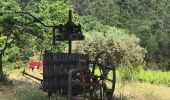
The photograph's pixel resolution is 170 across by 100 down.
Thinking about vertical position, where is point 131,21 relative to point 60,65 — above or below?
above

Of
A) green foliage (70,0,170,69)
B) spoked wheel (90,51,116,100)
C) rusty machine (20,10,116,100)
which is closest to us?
spoked wheel (90,51,116,100)

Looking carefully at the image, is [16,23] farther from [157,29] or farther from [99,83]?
[157,29]

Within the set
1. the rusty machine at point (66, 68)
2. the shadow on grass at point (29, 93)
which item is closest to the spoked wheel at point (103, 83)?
the rusty machine at point (66, 68)

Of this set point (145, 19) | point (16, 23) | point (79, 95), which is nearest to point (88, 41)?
point (16, 23)

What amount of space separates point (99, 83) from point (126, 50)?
68.7 feet

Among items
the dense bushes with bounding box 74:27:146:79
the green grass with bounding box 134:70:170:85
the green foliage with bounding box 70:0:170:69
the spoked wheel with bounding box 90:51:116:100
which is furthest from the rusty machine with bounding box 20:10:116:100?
the green foliage with bounding box 70:0:170:69

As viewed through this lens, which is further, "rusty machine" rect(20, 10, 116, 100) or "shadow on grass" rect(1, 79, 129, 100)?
"shadow on grass" rect(1, 79, 129, 100)

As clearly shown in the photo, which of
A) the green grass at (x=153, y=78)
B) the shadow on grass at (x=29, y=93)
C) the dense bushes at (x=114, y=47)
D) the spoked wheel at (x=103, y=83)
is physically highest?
the dense bushes at (x=114, y=47)

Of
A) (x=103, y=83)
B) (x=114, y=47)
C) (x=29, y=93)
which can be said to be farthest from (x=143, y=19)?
(x=103, y=83)

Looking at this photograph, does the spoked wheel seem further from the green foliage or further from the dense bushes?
the green foliage

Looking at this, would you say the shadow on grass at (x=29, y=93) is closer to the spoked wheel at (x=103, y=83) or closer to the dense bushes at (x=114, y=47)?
the spoked wheel at (x=103, y=83)

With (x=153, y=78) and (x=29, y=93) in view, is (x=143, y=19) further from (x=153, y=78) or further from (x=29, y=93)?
(x=29, y=93)

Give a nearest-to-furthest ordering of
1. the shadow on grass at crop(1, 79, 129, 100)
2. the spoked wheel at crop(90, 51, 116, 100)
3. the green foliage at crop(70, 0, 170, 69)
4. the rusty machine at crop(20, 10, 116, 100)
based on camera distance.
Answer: the spoked wheel at crop(90, 51, 116, 100) < the rusty machine at crop(20, 10, 116, 100) < the shadow on grass at crop(1, 79, 129, 100) < the green foliage at crop(70, 0, 170, 69)

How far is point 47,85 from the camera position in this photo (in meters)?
10.1
